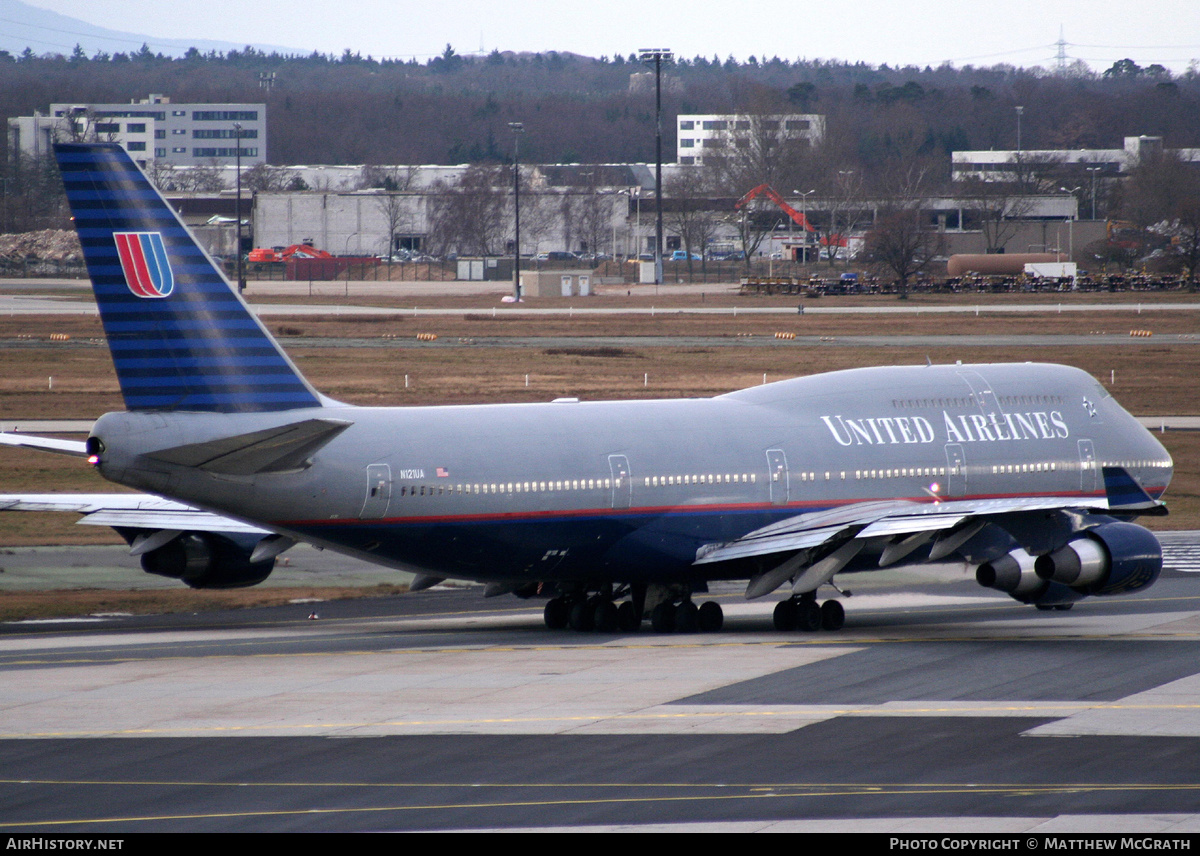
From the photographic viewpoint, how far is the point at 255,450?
31.1 m

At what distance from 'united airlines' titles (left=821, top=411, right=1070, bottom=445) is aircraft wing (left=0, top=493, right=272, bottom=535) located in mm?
14109

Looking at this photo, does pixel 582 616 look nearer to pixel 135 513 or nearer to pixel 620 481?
pixel 620 481

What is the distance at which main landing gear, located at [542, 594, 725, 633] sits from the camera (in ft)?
121

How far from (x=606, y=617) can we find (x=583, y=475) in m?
4.31

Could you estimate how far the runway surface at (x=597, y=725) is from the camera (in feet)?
65.9

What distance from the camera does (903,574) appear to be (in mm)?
47531

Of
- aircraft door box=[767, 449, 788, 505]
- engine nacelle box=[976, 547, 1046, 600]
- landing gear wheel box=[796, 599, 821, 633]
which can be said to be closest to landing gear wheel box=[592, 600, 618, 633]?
landing gear wheel box=[796, 599, 821, 633]

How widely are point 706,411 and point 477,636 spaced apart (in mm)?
7603

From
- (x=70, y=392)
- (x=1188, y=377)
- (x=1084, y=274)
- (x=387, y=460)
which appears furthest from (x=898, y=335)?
(x=387, y=460)

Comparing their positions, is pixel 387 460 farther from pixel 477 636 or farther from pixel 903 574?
pixel 903 574

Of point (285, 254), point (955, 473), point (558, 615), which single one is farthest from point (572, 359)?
point (285, 254)

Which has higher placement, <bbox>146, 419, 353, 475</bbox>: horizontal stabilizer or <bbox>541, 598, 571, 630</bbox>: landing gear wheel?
<bbox>146, 419, 353, 475</bbox>: horizontal stabilizer

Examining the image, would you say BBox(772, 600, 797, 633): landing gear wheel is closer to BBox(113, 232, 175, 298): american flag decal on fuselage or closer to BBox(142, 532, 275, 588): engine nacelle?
BBox(142, 532, 275, 588): engine nacelle

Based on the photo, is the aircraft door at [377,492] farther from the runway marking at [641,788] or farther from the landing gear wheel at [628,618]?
the runway marking at [641,788]
